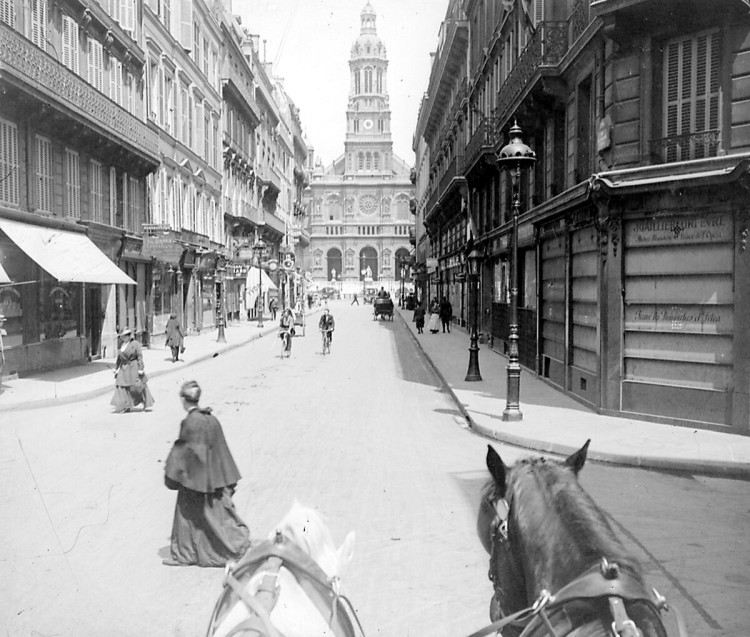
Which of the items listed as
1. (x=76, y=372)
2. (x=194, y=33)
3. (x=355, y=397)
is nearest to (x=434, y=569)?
(x=355, y=397)

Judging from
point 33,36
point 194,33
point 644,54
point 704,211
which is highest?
point 194,33

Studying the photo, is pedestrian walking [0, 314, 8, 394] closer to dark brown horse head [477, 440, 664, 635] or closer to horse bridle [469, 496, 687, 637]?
dark brown horse head [477, 440, 664, 635]

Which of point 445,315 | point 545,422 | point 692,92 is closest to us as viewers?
point 692,92

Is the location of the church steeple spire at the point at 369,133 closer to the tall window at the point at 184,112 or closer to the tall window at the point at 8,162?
the tall window at the point at 184,112

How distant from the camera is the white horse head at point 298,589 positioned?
9.00 ft

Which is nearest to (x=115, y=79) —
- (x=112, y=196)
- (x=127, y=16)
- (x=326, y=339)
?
(x=127, y=16)

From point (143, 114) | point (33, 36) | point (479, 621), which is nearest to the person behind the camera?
point (479, 621)

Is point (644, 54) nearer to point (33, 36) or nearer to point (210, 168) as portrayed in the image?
point (33, 36)

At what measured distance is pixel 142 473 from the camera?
8781 millimetres

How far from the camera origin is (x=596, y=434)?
11.5 meters

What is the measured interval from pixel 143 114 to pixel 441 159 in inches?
991

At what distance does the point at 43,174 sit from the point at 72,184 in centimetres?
185

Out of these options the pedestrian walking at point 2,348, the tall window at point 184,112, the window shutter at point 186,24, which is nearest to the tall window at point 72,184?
the pedestrian walking at point 2,348

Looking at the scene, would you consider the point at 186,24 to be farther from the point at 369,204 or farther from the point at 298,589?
the point at 369,204
